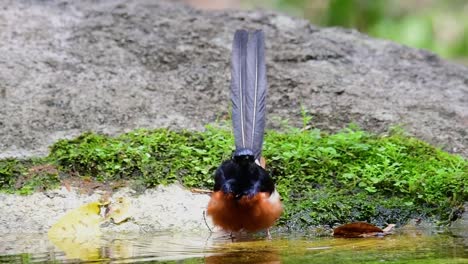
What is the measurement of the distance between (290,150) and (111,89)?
1.67 meters

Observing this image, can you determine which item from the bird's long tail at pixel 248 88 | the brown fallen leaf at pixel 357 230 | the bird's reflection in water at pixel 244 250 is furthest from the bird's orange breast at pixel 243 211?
the bird's long tail at pixel 248 88

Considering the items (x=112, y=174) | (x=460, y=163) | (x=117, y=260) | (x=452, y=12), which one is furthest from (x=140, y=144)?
(x=452, y=12)

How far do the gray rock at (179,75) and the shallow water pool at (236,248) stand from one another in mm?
1308

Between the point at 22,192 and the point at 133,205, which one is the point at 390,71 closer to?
the point at 133,205

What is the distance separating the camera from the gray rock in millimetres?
5816

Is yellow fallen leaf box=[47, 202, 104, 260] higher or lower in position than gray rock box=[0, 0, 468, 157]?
lower

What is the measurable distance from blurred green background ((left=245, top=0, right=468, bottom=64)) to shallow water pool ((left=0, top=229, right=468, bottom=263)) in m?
6.07

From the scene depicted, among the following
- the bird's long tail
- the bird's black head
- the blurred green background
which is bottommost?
the bird's black head

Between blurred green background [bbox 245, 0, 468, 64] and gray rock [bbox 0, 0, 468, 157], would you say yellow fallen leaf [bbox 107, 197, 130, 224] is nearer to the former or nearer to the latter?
gray rock [bbox 0, 0, 468, 157]

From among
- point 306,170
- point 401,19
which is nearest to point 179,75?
point 306,170

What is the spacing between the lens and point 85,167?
4926mm

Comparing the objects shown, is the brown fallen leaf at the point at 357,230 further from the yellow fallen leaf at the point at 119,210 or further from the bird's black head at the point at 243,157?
the yellow fallen leaf at the point at 119,210

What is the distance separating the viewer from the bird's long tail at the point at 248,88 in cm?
498

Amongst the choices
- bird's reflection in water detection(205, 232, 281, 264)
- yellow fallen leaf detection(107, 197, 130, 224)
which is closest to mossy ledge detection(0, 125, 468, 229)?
yellow fallen leaf detection(107, 197, 130, 224)
